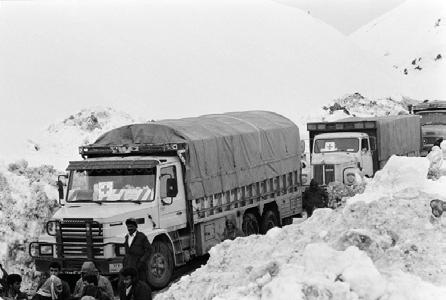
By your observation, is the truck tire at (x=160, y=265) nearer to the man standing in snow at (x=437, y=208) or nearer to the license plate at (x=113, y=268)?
the license plate at (x=113, y=268)

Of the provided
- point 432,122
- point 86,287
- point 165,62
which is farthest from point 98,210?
point 165,62

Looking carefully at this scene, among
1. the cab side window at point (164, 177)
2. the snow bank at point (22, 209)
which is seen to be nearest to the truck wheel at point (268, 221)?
the cab side window at point (164, 177)

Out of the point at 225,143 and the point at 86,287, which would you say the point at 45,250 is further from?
the point at 225,143

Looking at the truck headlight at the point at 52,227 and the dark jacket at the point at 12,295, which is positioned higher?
the truck headlight at the point at 52,227

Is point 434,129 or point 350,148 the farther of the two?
point 434,129

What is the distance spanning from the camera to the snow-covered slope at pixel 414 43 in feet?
256

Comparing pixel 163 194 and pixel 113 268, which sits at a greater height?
pixel 163 194

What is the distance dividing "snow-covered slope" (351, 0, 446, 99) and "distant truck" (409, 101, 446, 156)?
115ft

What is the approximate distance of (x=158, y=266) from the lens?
13586mm

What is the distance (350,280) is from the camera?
7.95 m

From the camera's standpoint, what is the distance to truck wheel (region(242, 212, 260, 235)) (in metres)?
16.7

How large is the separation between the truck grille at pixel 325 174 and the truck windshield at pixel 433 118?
13837mm

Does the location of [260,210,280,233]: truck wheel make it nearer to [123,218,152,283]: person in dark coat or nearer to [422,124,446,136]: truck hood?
[123,218,152,283]: person in dark coat

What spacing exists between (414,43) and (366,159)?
80.1 meters
